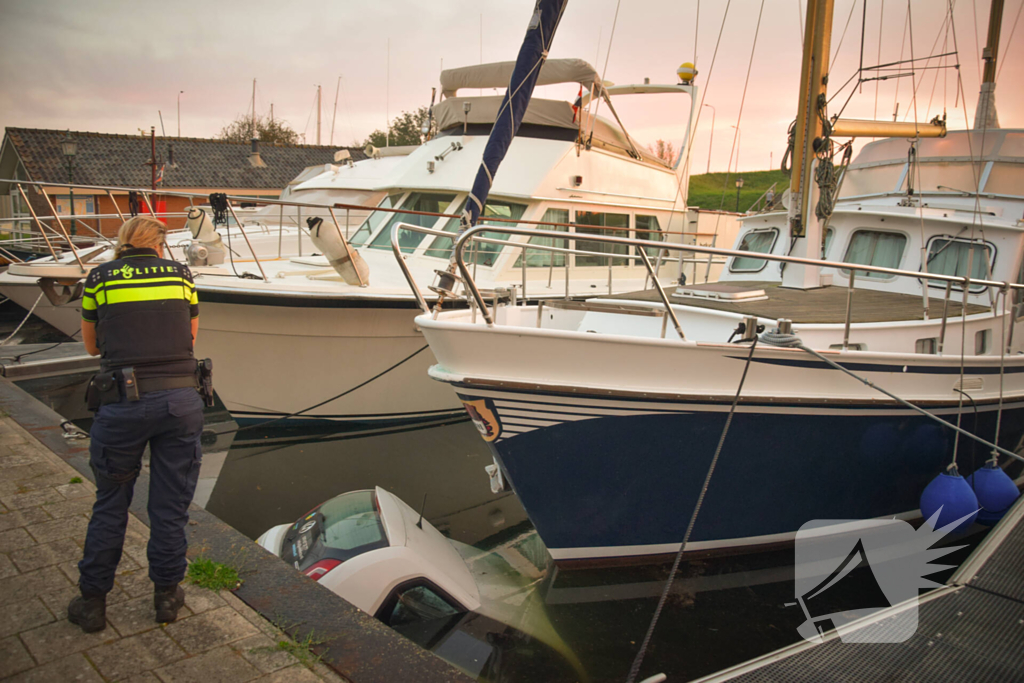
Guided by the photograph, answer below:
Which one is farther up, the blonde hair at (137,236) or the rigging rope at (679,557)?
the blonde hair at (137,236)

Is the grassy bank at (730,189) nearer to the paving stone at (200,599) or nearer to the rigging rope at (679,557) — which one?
the rigging rope at (679,557)

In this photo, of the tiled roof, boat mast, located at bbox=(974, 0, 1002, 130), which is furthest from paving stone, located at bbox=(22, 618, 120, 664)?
the tiled roof

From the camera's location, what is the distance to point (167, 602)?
2.86 m

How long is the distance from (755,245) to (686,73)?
4.63 meters

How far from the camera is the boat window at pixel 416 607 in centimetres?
378

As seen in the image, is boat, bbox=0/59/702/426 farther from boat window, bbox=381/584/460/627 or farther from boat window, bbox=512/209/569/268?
boat window, bbox=381/584/460/627

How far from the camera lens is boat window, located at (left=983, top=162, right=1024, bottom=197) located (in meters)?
7.20

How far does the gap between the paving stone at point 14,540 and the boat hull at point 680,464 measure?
97.6 inches

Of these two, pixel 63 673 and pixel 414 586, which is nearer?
pixel 63 673

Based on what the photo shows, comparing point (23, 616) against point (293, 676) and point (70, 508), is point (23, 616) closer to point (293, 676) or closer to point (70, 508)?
point (70, 508)

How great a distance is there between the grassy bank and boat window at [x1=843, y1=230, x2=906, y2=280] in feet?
112

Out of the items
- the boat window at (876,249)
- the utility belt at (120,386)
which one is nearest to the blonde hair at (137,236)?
the utility belt at (120,386)

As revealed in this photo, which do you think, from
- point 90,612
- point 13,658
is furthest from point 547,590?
point 13,658

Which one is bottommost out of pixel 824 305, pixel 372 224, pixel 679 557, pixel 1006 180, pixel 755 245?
pixel 679 557
